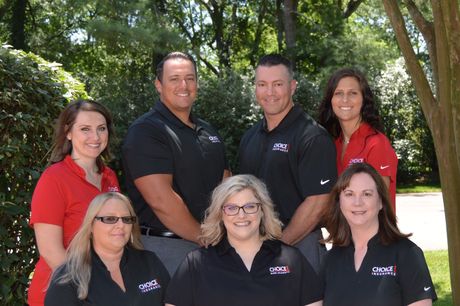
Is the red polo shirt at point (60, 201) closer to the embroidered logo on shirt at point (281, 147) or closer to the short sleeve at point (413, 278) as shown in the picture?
the embroidered logo on shirt at point (281, 147)

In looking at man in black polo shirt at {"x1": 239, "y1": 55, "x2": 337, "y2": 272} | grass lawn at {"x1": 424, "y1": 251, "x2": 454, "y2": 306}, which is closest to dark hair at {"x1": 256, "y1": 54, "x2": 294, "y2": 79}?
man in black polo shirt at {"x1": 239, "y1": 55, "x2": 337, "y2": 272}

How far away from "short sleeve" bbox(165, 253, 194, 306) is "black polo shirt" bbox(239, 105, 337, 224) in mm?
1115

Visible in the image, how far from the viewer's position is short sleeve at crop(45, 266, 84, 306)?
3584 millimetres

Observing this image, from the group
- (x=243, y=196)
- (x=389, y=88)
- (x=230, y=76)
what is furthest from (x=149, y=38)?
(x=243, y=196)

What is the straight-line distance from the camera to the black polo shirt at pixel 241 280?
3715 mm

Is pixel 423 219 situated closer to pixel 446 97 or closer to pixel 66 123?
pixel 446 97

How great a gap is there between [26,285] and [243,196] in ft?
8.35

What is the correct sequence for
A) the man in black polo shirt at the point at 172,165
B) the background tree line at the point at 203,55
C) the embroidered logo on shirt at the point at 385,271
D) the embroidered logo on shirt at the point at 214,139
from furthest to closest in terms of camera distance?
the background tree line at the point at 203,55, the embroidered logo on shirt at the point at 214,139, the man in black polo shirt at the point at 172,165, the embroidered logo on shirt at the point at 385,271

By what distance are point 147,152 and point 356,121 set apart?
145cm

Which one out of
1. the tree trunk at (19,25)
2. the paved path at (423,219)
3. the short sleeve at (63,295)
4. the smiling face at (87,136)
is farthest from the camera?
the tree trunk at (19,25)

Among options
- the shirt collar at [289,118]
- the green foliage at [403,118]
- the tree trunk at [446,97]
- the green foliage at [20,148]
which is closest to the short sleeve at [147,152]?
the shirt collar at [289,118]

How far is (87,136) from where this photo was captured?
13.7ft

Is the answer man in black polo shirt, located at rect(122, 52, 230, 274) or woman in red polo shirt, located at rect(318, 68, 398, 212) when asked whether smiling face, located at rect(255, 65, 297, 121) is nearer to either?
woman in red polo shirt, located at rect(318, 68, 398, 212)

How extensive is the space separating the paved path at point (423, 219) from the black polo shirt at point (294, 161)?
19.6 feet
